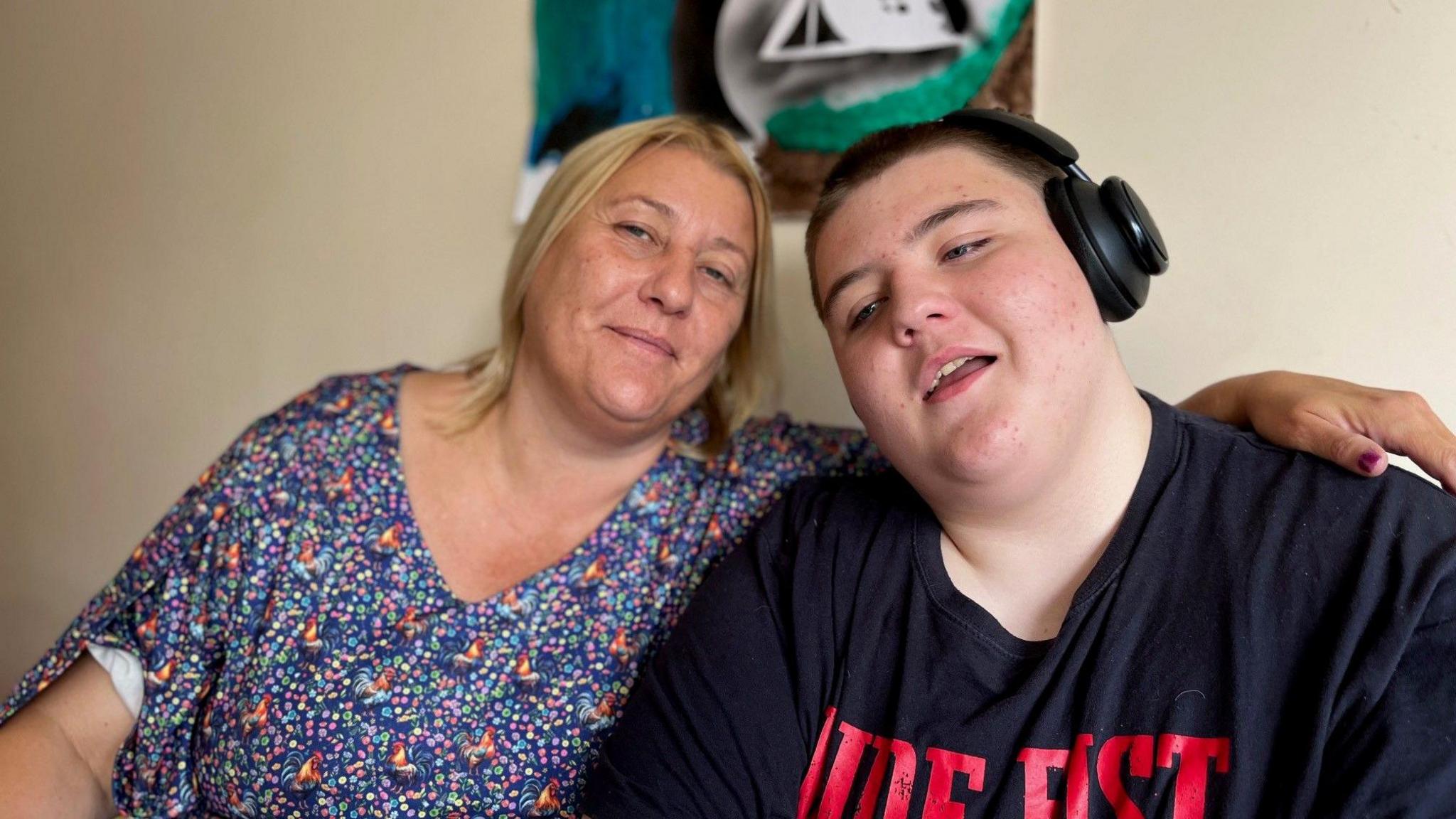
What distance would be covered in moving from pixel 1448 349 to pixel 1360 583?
0.56 meters

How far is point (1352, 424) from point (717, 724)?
66cm

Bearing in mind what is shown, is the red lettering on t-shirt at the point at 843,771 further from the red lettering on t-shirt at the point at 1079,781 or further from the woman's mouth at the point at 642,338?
the woman's mouth at the point at 642,338

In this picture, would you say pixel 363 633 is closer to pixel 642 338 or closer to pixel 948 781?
pixel 642 338

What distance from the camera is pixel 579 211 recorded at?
135cm

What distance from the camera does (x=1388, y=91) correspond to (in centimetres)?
113

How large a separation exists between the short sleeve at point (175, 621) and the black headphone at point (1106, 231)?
102 cm

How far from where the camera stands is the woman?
1.15 metres

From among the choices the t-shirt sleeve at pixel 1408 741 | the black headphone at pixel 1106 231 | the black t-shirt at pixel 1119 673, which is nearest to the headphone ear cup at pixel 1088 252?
the black headphone at pixel 1106 231

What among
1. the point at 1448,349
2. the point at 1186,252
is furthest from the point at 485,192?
the point at 1448,349

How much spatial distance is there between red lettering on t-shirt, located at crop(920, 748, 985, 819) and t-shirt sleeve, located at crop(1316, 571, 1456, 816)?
261mm

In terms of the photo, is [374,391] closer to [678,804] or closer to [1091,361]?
[678,804]

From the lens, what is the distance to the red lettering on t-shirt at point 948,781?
85cm

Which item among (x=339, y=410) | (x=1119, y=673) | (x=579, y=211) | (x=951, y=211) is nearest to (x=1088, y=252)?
(x=951, y=211)

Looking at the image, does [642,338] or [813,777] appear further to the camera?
[642,338]
